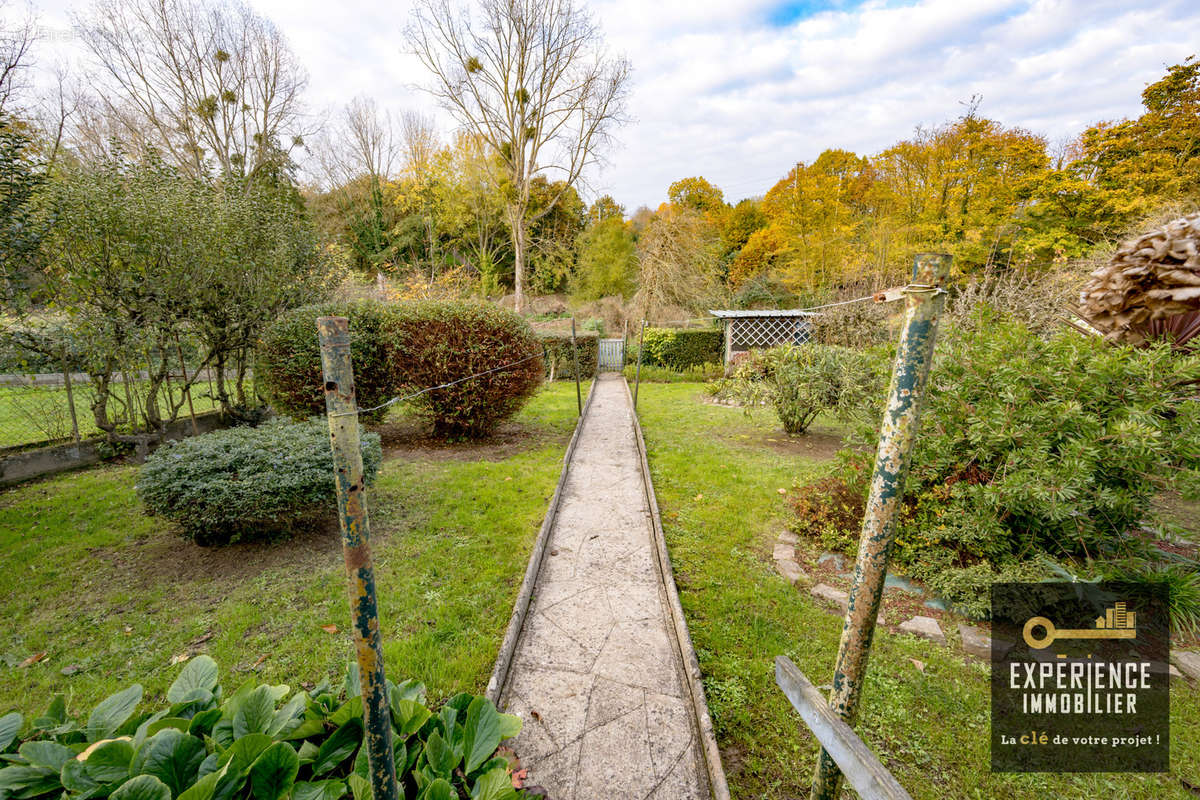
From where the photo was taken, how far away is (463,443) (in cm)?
719

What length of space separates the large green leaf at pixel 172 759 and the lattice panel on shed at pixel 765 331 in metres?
13.8

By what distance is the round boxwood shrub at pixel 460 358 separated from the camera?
21.6 feet

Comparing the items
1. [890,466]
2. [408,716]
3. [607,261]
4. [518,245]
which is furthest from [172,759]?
[607,261]

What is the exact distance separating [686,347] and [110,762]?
15.1 meters

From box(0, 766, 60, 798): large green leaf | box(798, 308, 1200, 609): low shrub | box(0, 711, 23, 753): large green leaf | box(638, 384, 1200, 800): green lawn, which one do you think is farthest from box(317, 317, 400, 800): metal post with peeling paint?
box(798, 308, 1200, 609): low shrub

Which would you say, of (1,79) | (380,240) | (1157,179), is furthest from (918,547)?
(380,240)

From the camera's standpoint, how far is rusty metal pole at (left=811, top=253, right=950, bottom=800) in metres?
1.17

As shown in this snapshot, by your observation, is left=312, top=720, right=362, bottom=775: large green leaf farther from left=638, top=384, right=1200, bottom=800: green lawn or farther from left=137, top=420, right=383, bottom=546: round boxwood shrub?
left=137, top=420, right=383, bottom=546: round boxwood shrub

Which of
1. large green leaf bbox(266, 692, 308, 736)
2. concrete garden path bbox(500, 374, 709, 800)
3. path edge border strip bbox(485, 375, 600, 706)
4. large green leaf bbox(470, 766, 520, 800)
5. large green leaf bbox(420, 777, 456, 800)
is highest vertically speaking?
large green leaf bbox(266, 692, 308, 736)


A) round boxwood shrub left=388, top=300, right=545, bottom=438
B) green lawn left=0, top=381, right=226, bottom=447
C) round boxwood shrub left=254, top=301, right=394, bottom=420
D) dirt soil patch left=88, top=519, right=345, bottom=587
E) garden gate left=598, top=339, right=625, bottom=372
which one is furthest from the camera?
garden gate left=598, top=339, right=625, bottom=372

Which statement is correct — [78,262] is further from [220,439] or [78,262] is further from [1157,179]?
[1157,179]

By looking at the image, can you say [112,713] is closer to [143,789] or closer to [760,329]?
[143,789]

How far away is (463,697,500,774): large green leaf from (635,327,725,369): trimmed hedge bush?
14.4 metres

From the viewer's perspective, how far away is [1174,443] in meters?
Answer: 2.33
